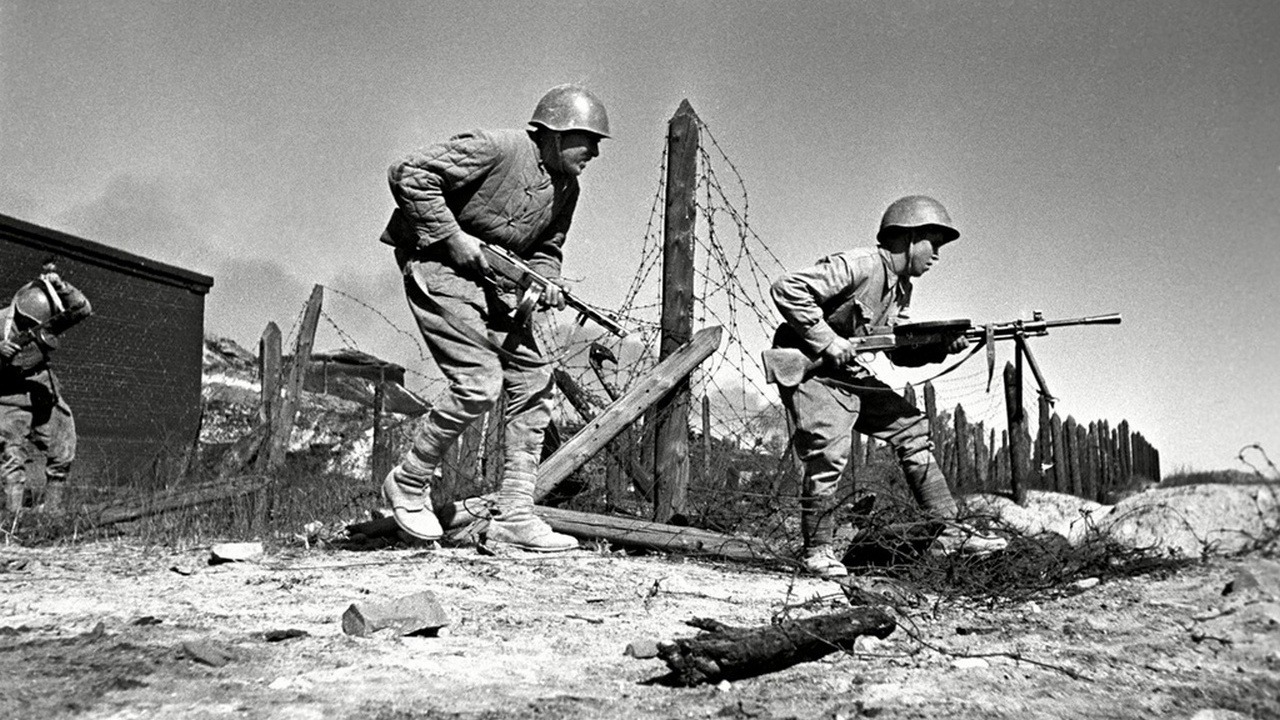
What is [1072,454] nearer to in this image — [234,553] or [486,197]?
[486,197]

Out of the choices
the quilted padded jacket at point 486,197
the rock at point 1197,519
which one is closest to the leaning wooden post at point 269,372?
the quilted padded jacket at point 486,197

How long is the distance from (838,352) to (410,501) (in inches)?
92.1

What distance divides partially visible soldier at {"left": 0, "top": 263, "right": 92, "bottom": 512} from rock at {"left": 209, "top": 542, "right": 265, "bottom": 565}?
3.95 metres

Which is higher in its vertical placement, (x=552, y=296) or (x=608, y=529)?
(x=552, y=296)

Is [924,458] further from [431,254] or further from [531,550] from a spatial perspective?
[431,254]

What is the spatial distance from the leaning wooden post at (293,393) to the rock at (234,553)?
2.14 meters

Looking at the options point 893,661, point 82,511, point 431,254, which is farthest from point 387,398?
point 893,661

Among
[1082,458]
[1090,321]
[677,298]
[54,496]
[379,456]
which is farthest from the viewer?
[1082,458]

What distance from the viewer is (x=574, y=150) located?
5.39m

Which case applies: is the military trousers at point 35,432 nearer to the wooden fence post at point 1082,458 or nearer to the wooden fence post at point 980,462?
the wooden fence post at point 980,462

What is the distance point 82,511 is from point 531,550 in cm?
320

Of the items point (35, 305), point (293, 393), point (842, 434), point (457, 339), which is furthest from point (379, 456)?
point (842, 434)

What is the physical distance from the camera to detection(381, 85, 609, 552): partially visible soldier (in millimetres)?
5145

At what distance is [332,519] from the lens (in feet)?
21.8
